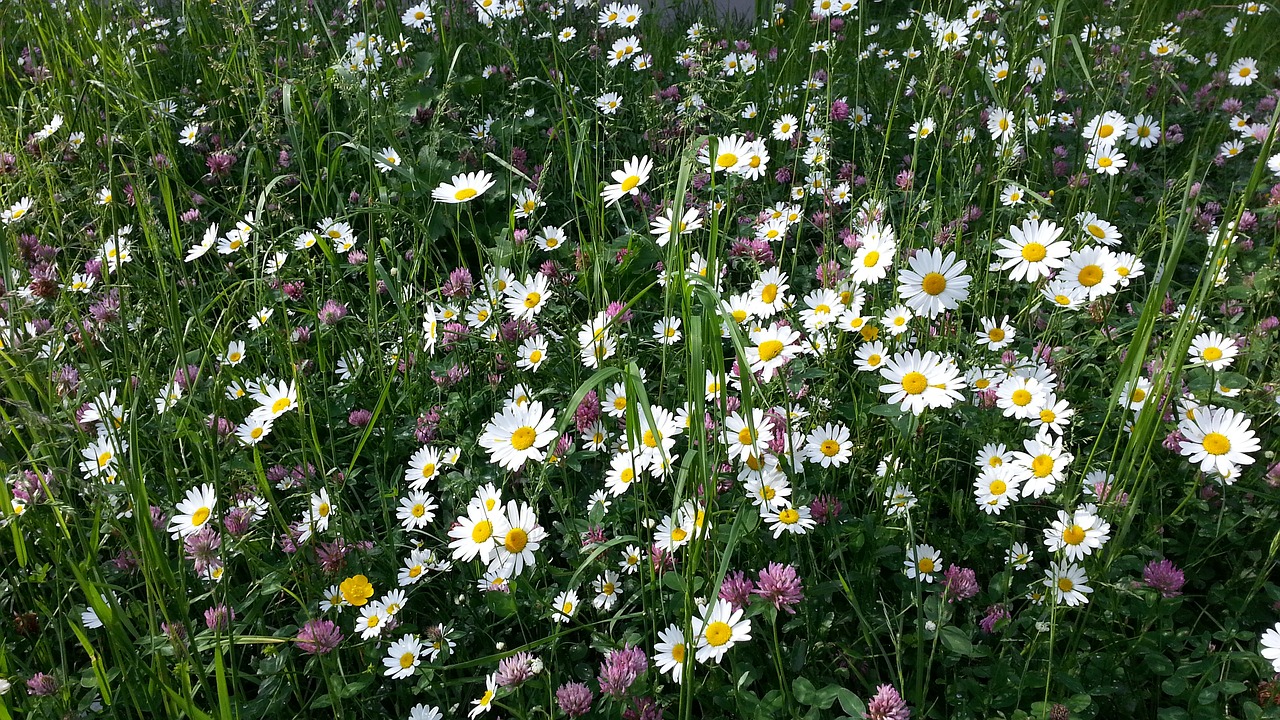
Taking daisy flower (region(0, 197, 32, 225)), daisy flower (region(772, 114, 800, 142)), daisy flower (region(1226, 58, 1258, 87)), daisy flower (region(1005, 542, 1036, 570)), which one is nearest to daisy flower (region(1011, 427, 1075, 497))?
daisy flower (region(1005, 542, 1036, 570))

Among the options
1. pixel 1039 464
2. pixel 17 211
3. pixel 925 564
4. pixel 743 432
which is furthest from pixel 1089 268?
pixel 17 211

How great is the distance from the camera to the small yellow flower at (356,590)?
5.62 feet

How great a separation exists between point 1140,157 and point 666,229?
6.58ft

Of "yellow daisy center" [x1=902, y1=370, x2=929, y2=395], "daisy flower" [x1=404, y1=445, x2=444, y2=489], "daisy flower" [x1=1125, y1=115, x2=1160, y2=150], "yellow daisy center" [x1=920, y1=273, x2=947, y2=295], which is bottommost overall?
"daisy flower" [x1=404, y1=445, x2=444, y2=489]

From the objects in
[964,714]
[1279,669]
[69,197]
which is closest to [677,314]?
[964,714]

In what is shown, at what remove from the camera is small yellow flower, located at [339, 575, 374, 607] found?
1.71 m

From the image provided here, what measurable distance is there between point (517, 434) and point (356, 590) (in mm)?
447

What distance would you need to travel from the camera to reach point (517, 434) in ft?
5.70

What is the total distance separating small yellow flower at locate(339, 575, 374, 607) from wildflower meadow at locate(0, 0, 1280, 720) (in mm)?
15

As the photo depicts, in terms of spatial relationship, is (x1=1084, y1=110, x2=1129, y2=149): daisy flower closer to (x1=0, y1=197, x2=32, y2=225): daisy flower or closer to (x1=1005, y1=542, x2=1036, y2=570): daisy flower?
(x1=1005, y1=542, x2=1036, y2=570): daisy flower

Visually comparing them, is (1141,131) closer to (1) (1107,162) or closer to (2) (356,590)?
(1) (1107,162)

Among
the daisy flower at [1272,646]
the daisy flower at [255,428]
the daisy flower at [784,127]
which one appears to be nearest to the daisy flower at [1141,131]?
the daisy flower at [784,127]

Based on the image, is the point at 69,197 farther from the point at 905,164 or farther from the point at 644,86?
the point at 905,164

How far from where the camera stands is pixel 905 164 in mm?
3082
